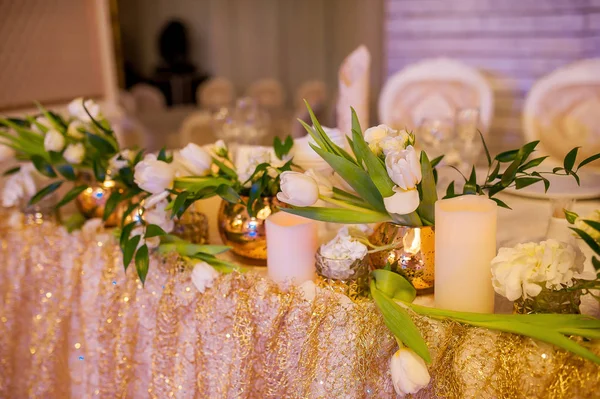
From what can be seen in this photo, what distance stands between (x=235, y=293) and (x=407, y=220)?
276 millimetres

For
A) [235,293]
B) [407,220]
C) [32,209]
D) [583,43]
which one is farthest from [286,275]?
[583,43]

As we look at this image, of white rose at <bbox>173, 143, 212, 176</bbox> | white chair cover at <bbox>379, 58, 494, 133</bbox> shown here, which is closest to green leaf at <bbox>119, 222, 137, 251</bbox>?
white rose at <bbox>173, 143, 212, 176</bbox>

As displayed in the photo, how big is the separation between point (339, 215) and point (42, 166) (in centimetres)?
68

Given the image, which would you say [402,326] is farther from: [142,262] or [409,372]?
[142,262]

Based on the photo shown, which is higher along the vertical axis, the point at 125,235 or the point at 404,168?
the point at 404,168

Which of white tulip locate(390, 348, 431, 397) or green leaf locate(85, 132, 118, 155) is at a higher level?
green leaf locate(85, 132, 118, 155)

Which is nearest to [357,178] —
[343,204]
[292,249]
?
[343,204]

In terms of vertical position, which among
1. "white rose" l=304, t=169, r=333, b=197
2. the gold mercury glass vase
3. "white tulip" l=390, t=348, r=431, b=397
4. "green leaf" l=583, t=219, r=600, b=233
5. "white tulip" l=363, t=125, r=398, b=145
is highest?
"white tulip" l=363, t=125, r=398, b=145

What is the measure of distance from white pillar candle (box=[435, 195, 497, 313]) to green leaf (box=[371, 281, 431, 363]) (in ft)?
0.27

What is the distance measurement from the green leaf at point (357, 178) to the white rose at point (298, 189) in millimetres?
46

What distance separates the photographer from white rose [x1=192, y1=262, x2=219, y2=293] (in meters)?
0.87

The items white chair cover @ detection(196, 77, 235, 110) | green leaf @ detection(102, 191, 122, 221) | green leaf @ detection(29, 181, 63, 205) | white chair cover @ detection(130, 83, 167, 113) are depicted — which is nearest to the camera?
green leaf @ detection(102, 191, 122, 221)

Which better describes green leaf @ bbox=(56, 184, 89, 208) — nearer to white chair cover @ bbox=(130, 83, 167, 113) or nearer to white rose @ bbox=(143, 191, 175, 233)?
white rose @ bbox=(143, 191, 175, 233)

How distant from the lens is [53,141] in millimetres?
1094
